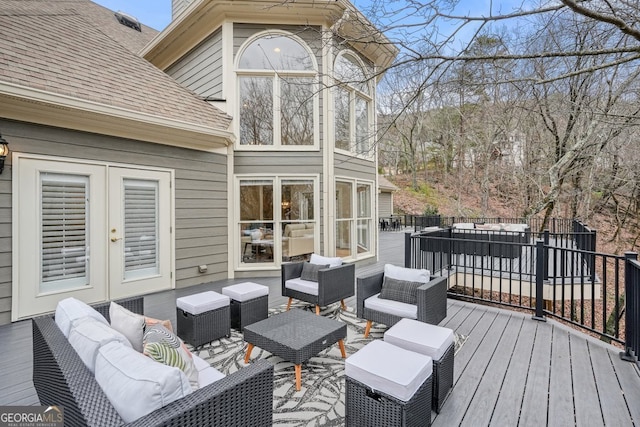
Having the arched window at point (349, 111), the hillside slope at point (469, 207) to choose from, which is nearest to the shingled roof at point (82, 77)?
the arched window at point (349, 111)

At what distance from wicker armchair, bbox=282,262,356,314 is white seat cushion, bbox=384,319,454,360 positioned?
60.4 inches

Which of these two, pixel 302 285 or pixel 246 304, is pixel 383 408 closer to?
pixel 246 304

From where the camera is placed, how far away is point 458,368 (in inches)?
110

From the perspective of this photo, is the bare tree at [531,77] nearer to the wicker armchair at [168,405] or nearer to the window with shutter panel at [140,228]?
the wicker armchair at [168,405]

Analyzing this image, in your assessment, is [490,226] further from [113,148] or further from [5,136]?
[5,136]

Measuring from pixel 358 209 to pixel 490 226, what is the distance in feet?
14.8

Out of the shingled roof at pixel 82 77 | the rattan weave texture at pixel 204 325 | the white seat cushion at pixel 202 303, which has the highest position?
Answer: the shingled roof at pixel 82 77

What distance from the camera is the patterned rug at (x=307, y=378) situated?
7.16 ft

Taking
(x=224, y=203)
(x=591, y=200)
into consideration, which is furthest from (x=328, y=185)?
(x=591, y=200)

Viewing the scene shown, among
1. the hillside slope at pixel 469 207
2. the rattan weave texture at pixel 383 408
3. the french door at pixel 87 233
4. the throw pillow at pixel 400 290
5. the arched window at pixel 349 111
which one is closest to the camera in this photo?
the rattan weave texture at pixel 383 408

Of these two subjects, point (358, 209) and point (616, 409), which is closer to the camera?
point (616, 409)

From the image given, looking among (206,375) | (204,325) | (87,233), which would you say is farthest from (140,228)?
(206,375)

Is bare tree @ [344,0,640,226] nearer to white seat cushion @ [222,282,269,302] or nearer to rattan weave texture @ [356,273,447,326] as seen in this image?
rattan weave texture @ [356,273,447,326]

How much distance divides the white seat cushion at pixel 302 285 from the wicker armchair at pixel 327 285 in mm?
33
